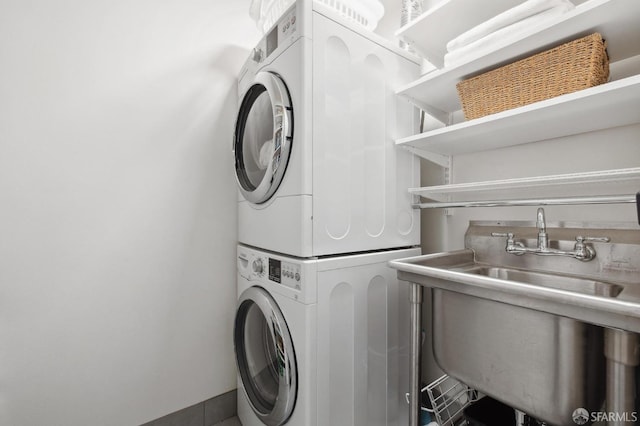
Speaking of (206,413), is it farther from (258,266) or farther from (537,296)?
(537,296)

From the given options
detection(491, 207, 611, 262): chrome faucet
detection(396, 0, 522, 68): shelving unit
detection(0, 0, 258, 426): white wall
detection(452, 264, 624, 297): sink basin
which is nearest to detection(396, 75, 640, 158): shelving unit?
detection(491, 207, 611, 262): chrome faucet

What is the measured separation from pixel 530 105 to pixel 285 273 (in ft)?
3.48

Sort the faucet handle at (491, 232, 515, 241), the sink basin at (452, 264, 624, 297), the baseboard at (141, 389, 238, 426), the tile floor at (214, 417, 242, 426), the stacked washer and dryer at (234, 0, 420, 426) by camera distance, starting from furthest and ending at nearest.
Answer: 1. the tile floor at (214, 417, 242, 426)
2. the baseboard at (141, 389, 238, 426)
3. the faucet handle at (491, 232, 515, 241)
4. the stacked washer and dryer at (234, 0, 420, 426)
5. the sink basin at (452, 264, 624, 297)

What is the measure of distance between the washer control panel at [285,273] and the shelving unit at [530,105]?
2.40 ft

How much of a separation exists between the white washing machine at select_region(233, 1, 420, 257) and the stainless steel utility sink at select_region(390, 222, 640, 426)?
0.32 metres

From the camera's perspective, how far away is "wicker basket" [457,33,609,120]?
868mm

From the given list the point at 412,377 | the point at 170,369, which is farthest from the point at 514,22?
the point at 170,369

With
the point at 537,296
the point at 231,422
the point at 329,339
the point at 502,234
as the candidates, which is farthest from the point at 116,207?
the point at 502,234

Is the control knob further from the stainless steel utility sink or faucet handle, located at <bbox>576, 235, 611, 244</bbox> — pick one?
faucet handle, located at <bbox>576, 235, 611, 244</bbox>

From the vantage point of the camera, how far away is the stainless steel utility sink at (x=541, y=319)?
0.73 meters

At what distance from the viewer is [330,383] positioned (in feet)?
3.72

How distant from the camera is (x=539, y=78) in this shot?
0.97 metres

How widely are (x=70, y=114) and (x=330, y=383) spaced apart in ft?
5.71

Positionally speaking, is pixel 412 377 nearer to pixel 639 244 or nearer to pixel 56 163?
pixel 639 244
